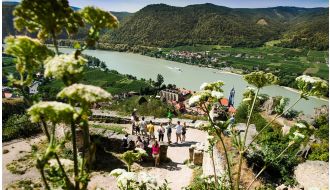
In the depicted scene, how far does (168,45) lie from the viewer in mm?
167000

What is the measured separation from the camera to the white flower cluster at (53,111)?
233 cm

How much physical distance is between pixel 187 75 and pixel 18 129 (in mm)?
83297

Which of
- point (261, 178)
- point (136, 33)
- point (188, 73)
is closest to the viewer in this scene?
point (261, 178)

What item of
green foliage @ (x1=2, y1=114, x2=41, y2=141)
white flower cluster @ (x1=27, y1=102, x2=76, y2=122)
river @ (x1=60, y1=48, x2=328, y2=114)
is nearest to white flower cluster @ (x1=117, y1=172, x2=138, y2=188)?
white flower cluster @ (x1=27, y1=102, x2=76, y2=122)

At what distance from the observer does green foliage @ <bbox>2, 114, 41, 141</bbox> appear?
40.8 ft

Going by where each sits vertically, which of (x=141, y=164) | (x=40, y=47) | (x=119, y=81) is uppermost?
(x=40, y=47)

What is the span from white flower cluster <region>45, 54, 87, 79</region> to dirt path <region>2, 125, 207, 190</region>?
6.17 meters

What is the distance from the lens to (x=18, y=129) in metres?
12.7

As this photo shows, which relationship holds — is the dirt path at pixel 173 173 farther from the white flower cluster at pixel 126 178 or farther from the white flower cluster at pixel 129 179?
the white flower cluster at pixel 126 178

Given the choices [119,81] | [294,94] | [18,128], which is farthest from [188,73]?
[18,128]

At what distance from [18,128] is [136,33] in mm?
181846

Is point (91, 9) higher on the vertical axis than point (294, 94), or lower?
higher

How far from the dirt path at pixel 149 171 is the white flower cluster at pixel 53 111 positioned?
20.1 ft

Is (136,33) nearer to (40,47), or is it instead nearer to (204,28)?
(204,28)
